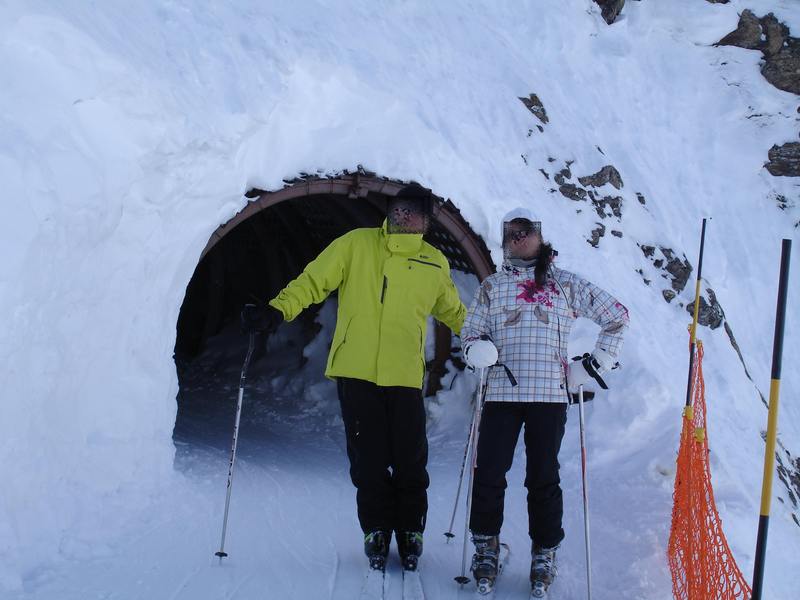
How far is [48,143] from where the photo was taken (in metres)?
4.41

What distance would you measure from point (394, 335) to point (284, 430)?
4.32 meters

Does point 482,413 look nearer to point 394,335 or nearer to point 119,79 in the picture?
point 394,335

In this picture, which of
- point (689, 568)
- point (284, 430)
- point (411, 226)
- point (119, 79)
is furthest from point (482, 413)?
point (284, 430)

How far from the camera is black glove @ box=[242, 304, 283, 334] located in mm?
4113

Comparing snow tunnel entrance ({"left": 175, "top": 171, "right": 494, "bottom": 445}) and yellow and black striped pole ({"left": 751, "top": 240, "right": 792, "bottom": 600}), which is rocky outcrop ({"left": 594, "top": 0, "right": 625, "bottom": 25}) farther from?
yellow and black striped pole ({"left": 751, "top": 240, "right": 792, "bottom": 600})

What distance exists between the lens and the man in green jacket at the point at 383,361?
420 centimetres

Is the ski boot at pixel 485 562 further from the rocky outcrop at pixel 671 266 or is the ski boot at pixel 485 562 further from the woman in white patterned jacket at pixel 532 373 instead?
the rocky outcrop at pixel 671 266

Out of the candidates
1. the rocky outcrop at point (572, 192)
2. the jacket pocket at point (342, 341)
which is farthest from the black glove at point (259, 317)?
the rocky outcrop at point (572, 192)

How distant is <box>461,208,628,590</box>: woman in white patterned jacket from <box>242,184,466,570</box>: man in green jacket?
36 cm

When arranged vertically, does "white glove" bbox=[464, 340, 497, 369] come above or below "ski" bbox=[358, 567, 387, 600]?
above

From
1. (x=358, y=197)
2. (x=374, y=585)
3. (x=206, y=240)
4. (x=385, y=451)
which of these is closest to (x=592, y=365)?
(x=385, y=451)

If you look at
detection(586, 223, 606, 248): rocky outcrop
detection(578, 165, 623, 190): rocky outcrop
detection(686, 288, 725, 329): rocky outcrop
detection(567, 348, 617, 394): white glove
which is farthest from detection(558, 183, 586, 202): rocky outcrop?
detection(567, 348, 617, 394): white glove

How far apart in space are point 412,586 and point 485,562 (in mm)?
386

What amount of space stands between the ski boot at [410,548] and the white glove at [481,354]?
984mm
